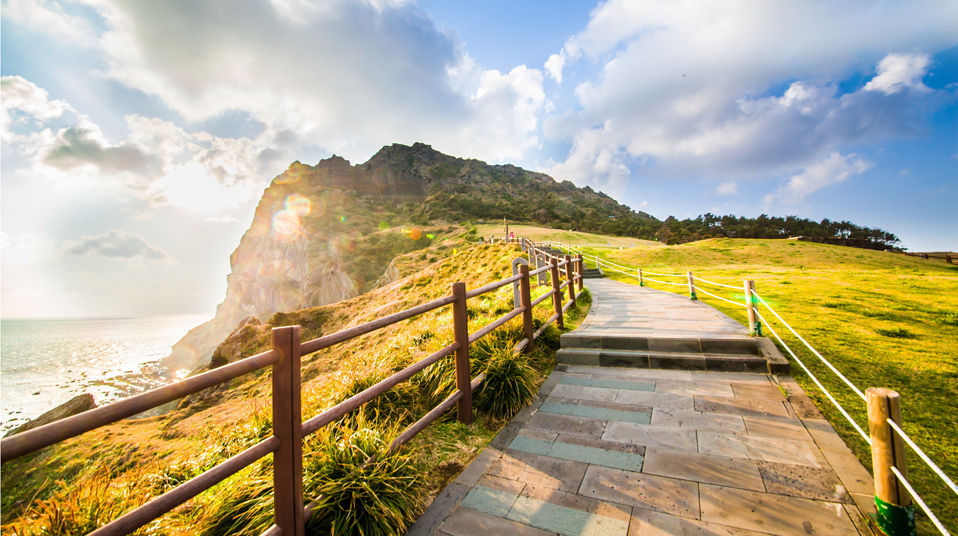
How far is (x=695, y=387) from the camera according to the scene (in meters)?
Answer: 4.48

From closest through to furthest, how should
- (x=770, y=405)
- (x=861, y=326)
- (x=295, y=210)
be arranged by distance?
(x=770, y=405) → (x=861, y=326) → (x=295, y=210)

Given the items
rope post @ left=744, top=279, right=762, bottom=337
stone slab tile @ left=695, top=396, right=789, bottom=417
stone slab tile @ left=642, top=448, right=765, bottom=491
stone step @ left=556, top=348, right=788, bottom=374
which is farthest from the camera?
rope post @ left=744, top=279, right=762, bottom=337

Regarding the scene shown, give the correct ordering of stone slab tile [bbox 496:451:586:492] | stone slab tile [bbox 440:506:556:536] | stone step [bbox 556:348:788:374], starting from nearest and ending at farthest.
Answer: stone slab tile [bbox 440:506:556:536] < stone slab tile [bbox 496:451:586:492] < stone step [bbox 556:348:788:374]

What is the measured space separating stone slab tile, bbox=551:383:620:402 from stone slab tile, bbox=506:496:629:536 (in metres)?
1.98

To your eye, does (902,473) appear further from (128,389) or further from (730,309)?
(128,389)

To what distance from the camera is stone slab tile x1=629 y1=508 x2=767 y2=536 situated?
222 centimetres

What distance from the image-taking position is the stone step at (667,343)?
17.0 ft

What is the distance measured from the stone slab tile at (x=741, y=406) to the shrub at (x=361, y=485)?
10.6 ft

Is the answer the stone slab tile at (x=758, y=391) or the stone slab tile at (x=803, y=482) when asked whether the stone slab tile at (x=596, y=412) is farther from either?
the stone slab tile at (x=758, y=391)

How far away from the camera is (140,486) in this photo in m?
2.93

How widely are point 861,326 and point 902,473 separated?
6.49 meters

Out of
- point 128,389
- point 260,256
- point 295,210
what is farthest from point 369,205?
point 128,389

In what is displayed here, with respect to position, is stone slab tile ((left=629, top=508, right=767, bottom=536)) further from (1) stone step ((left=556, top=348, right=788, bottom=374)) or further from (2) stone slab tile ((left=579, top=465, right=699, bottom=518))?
(1) stone step ((left=556, top=348, right=788, bottom=374))

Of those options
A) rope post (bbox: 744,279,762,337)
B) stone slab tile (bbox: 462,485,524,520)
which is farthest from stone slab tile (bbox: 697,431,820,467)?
rope post (bbox: 744,279,762,337)
